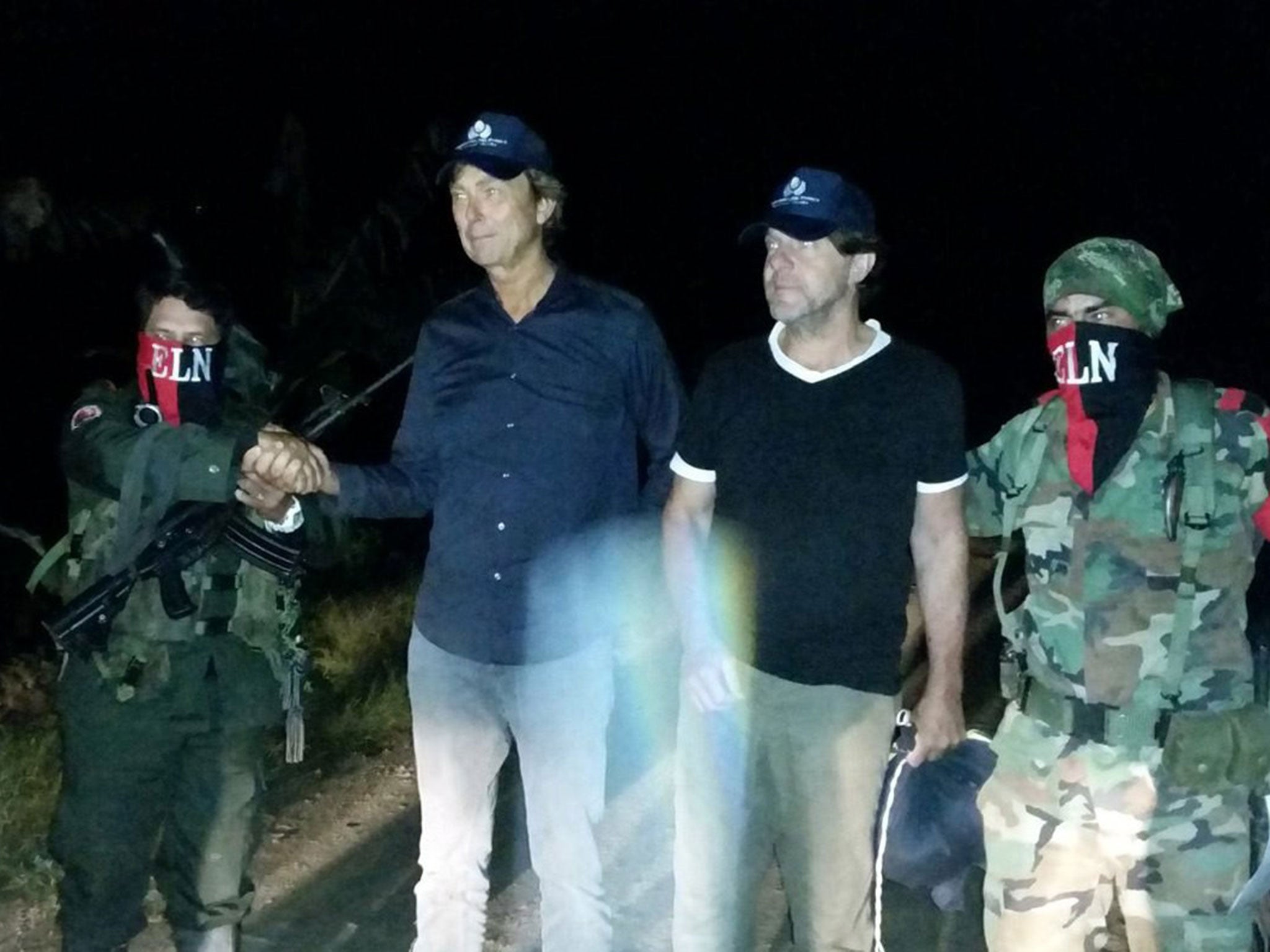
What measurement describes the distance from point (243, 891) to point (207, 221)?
25.0 ft

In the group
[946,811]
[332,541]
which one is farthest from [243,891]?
[946,811]

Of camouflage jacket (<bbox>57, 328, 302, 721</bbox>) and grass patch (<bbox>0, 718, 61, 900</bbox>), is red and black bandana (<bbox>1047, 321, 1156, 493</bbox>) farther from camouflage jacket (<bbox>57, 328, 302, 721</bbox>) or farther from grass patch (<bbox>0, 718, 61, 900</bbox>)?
grass patch (<bbox>0, 718, 61, 900</bbox>)

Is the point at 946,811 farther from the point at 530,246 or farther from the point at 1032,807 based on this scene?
the point at 530,246

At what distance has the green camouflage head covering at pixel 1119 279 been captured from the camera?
335 centimetres

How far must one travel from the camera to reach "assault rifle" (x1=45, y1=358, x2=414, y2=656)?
11.7 feet

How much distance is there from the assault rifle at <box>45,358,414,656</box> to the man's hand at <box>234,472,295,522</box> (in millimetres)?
34

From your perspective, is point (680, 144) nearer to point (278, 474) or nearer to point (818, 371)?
point (278, 474)

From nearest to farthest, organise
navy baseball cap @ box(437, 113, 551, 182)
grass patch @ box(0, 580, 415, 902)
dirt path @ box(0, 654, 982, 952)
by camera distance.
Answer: navy baseball cap @ box(437, 113, 551, 182) < dirt path @ box(0, 654, 982, 952) < grass patch @ box(0, 580, 415, 902)

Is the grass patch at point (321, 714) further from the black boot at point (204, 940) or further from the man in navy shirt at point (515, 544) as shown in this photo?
the man in navy shirt at point (515, 544)

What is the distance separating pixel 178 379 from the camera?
362 centimetres

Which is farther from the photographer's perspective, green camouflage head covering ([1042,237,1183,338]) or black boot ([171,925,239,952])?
black boot ([171,925,239,952])

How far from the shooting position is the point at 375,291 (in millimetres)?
9758

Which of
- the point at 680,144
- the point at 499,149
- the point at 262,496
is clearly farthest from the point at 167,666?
the point at 680,144

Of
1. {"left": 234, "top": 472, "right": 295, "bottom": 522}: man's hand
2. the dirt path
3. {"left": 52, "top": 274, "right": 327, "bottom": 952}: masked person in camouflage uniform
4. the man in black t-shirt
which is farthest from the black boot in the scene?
the man in black t-shirt
